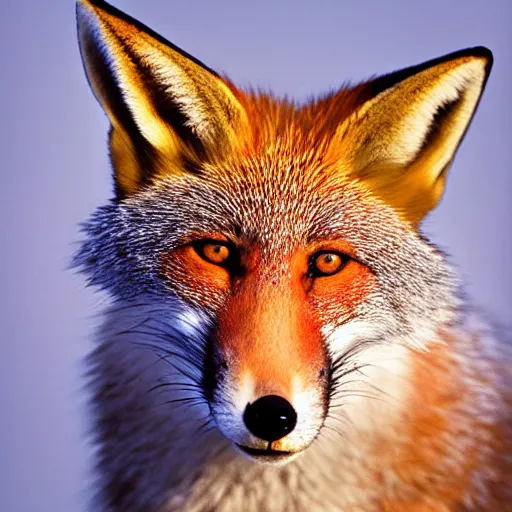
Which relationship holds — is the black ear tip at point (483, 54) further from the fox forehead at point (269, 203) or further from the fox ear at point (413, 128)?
the fox forehead at point (269, 203)

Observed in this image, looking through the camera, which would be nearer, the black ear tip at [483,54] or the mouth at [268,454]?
→ the mouth at [268,454]

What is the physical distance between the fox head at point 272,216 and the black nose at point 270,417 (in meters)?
0.05

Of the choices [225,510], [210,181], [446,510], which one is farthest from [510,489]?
[210,181]

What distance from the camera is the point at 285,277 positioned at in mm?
1021

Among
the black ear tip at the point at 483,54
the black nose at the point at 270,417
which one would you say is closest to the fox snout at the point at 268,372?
the black nose at the point at 270,417

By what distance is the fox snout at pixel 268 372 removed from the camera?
3.00 ft

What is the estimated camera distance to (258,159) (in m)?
1.11

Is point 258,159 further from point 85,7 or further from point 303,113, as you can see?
point 85,7

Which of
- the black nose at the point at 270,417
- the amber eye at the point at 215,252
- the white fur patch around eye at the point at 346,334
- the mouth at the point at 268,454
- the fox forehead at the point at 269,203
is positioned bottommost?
the mouth at the point at 268,454

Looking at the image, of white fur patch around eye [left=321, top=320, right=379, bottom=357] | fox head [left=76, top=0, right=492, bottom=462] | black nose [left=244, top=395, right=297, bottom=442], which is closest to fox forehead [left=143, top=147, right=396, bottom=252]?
fox head [left=76, top=0, right=492, bottom=462]

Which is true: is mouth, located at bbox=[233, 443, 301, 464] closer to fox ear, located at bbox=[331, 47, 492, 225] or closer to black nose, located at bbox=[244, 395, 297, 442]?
black nose, located at bbox=[244, 395, 297, 442]

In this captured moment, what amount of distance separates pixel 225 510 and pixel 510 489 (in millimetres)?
418

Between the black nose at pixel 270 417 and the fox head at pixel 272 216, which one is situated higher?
the fox head at pixel 272 216

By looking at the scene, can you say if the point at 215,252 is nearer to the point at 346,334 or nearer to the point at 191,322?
the point at 191,322
